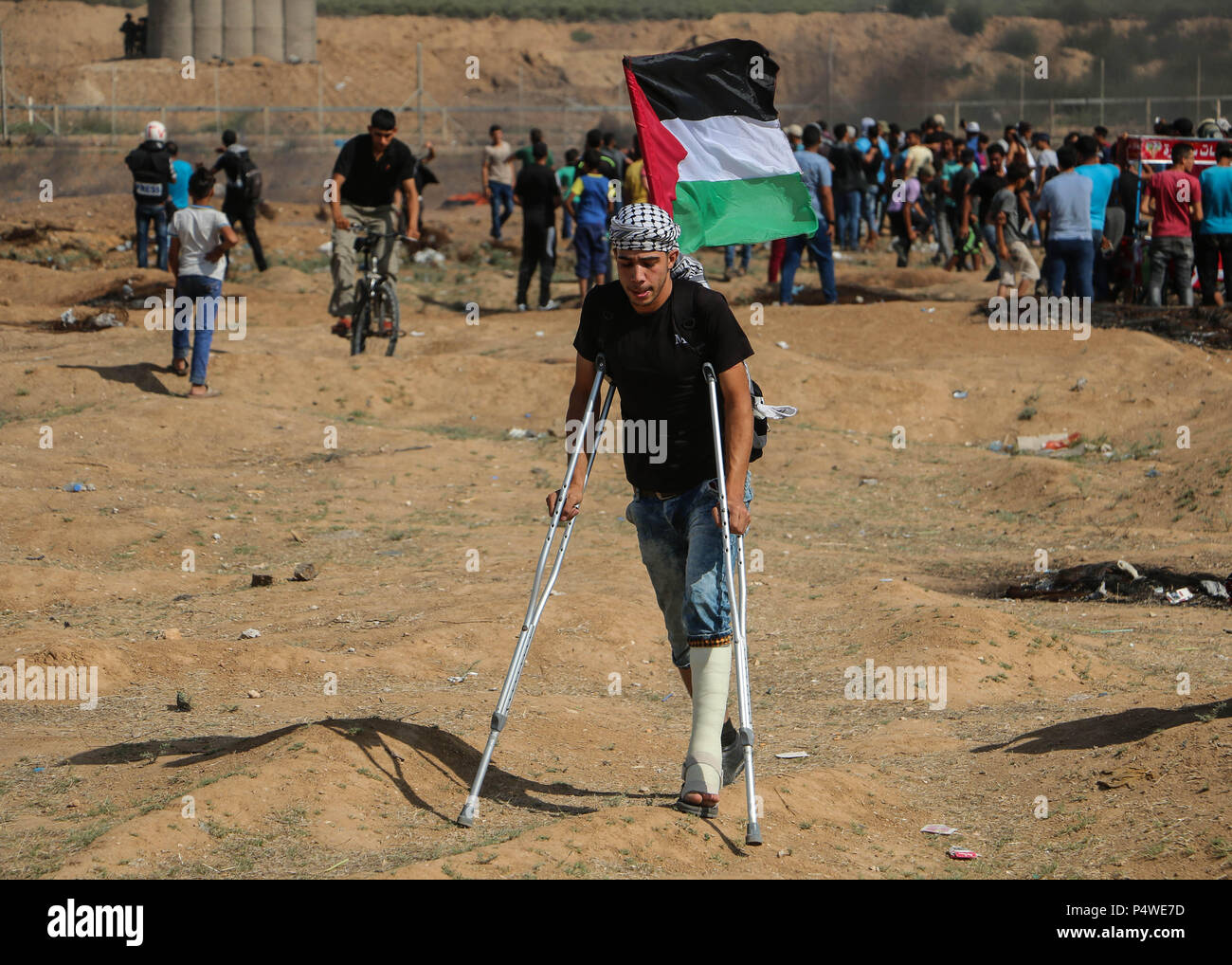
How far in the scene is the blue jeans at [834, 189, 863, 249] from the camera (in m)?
23.3

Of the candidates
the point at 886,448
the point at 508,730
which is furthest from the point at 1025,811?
the point at 886,448

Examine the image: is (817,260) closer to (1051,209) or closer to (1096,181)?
(1096,181)

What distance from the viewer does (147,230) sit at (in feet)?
67.2

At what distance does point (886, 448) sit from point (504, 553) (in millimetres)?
5144

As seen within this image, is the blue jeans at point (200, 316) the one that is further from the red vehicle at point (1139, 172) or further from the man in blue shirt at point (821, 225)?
the red vehicle at point (1139, 172)

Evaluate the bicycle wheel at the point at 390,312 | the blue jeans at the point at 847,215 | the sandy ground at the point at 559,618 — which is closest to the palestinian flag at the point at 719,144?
the sandy ground at the point at 559,618

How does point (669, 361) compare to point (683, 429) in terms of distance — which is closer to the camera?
point (669, 361)

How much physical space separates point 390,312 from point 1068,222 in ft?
23.9

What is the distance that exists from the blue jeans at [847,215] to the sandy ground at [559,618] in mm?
5899

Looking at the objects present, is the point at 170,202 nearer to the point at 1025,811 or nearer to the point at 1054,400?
the point at 1054,400

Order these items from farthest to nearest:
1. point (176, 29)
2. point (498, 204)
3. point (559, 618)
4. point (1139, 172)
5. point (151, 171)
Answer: point (176, 29)
point (498, 204)
point (151, 171)
point (1139, 172)
point (559, 618)

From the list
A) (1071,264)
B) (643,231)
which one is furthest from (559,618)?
(1071,264)

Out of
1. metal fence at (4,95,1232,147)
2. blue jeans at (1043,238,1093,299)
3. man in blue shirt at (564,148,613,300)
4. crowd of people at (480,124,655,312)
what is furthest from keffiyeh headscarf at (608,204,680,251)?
metal fence at (4,95,1232,147)

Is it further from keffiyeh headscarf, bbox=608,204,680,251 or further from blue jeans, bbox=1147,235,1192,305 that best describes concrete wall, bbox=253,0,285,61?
keffiyeh headscarf, bbox=608,204,680,251
